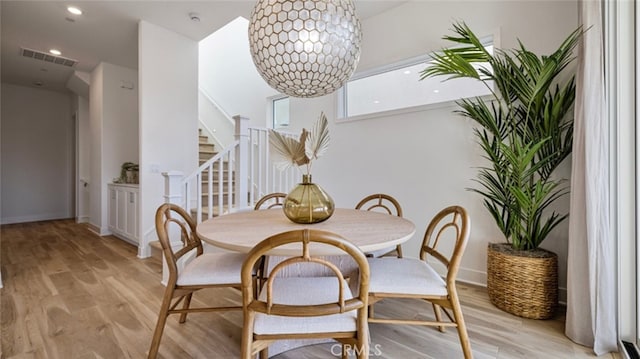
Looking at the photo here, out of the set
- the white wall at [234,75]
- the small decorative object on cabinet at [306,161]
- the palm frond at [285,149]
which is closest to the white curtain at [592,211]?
the small decorative object on cabinet at [306,161]

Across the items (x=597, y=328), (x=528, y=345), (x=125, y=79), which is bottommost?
(x=528, y=345)

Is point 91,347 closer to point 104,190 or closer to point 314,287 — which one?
point 314,287

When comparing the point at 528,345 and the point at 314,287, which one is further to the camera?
the point at 528,345

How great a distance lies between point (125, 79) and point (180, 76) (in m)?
1.66

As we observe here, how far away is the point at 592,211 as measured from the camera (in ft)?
5.14

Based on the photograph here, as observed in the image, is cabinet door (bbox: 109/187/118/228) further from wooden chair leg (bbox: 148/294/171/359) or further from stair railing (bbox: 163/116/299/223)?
wooden chair leg (bbox: 148/294/171/359)

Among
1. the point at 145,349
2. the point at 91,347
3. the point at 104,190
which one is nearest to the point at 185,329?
the point at 145,349

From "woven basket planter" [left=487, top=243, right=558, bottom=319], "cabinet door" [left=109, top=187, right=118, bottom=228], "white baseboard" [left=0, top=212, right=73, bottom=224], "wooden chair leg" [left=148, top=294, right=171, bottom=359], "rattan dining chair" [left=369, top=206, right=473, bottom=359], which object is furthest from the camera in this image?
"white baseboard" [left=0, top=212, right=73, bottom=224]

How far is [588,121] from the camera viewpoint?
159 centimetres

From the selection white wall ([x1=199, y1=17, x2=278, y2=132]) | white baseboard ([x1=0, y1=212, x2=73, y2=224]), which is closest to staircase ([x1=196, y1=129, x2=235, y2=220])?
white wall ([x1=199, y1=17, x2=278, y2=132])

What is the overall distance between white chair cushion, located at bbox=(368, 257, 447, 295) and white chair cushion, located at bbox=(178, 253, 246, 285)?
693mm

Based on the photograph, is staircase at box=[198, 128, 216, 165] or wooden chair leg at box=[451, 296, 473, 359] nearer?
wooden chair leg at box=[451, 296, 473, 359]

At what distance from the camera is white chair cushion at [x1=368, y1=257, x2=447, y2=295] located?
51.7 inches

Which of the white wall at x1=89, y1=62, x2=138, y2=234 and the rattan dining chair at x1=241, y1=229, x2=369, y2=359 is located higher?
the white wall at x1=89, y1=62, x2=138, y2=234
